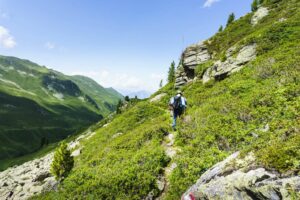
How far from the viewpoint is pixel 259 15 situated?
49.5 m

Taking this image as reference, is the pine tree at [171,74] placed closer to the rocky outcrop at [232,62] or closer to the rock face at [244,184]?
the rocky outcrop at [232,62]

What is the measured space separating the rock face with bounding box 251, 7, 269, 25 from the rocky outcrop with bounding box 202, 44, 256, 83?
18446mm

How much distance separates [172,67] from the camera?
4257 inches

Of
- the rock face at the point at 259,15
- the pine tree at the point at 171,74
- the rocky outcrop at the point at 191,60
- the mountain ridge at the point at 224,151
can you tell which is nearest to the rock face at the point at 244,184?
the mountain ridge at the point at 224,151

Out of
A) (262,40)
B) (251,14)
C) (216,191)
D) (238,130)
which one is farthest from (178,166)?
(251,14)

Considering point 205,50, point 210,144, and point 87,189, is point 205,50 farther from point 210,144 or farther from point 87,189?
point 87,189

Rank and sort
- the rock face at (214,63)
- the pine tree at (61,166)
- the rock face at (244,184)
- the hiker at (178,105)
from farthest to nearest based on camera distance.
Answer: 1. the rock face at (214,63)
2. the pine tree at (61,166)
3. the hiker at (178,105)
4. the rock face at (244,184)

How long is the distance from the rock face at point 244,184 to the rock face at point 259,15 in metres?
48.0

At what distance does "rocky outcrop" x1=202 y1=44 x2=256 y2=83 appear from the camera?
103ft

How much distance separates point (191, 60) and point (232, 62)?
16306 millimetres

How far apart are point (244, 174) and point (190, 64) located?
41.8m

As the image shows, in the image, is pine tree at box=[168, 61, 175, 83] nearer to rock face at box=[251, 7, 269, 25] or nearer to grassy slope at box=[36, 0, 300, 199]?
rock face at box=[251, 7, 269, 25]

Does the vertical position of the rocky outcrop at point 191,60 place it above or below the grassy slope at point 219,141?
above

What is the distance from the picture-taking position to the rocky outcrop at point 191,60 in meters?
47.3
